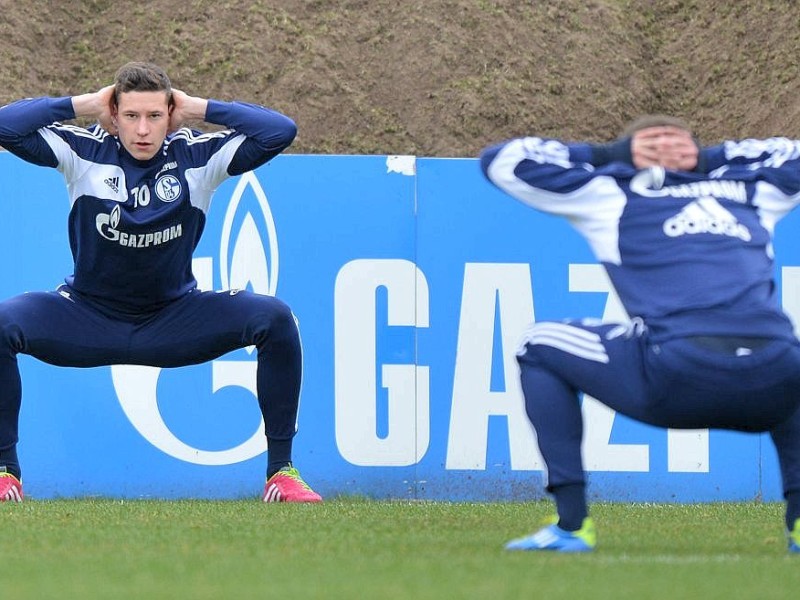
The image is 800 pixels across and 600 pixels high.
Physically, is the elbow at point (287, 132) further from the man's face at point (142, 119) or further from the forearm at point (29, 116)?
the forearm at point (29, 116)

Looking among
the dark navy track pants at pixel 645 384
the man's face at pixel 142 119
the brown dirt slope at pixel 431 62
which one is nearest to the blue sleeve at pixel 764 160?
the dark navy track pants at pixel 645 384

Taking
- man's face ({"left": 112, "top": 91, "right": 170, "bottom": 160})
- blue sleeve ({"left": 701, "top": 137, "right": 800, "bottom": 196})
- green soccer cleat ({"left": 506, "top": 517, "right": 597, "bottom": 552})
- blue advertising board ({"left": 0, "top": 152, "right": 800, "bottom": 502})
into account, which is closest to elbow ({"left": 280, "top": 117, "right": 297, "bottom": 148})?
man's face ({"left": 112, "top": 91, "right": 170, "bottom": 160})

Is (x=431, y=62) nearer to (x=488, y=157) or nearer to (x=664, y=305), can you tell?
(x=488, y=157)

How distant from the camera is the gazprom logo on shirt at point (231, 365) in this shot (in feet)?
28.4

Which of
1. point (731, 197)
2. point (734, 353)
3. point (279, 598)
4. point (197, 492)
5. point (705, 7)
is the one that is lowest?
point (197, 492)

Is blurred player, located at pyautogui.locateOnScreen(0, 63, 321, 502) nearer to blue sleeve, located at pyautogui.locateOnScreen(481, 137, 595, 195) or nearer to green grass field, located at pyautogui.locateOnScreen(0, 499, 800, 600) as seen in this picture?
green grass field, located at pyautogui.locateOnScreen(0, 499, 800, 600)

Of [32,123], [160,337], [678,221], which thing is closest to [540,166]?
[678,221]

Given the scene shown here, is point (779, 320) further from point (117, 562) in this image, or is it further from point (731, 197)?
point (117, 562)

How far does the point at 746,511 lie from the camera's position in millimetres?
7598

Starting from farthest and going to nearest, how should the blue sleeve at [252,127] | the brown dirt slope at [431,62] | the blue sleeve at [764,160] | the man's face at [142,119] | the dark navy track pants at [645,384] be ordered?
the brown dirt slope at [431,62] < the blue sleeve at [252,127] < the man's face at [142,119] < the blue sleeve at [764,160] < the dark navy track pants at [645,384]

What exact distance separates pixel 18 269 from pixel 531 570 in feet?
16.7

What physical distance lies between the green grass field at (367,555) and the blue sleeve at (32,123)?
1764 mm

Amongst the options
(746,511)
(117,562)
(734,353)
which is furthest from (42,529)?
(746,511)

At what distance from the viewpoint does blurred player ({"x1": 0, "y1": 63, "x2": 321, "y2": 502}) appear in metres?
7.45
